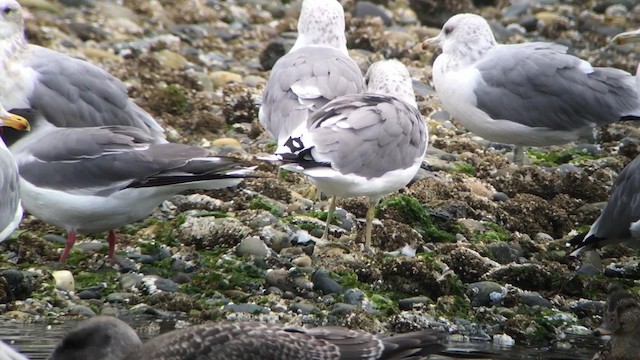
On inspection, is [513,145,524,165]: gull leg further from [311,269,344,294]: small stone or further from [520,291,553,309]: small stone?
[311,269,344,294]: small stone

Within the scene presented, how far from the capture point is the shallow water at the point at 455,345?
7.11 metres

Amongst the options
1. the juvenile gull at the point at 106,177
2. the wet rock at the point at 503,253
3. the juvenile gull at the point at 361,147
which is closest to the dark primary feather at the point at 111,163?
the juvenile gull at the point at 106,177

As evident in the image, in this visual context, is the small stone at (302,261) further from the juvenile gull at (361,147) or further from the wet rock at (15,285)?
the wet rock at (15,285)

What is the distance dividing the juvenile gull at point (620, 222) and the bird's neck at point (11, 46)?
4.66 meters

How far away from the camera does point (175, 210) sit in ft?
33.4

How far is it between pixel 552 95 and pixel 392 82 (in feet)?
6.95

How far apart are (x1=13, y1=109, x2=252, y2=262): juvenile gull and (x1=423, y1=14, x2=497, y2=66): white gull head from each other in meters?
4.07

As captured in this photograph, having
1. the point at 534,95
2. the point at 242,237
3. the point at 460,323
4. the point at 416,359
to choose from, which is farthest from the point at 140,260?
the point at 534,95

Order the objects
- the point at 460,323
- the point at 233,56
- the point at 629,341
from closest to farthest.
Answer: the point at 629,341, the point at 460,323, the point at 233,56

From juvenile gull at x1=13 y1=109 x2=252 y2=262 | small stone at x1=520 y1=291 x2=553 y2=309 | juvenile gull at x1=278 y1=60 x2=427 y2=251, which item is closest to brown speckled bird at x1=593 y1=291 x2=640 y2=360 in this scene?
small stone at x1=520 y1=291 x2=553 y2=309

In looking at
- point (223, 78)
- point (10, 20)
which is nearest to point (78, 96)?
point (10, 20)

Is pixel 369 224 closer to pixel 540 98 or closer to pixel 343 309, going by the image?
pixel 343 309

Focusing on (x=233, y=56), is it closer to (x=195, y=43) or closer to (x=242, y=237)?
(x=195, y=43)

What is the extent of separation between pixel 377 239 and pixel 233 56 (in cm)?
696
